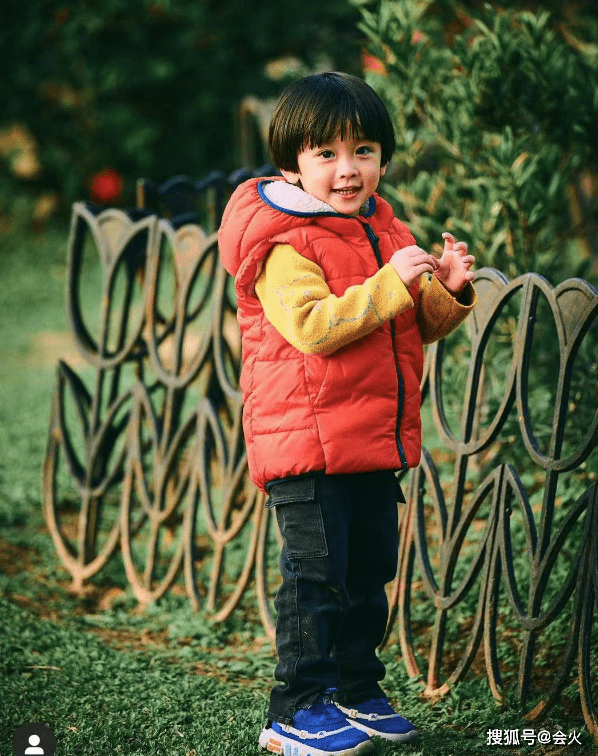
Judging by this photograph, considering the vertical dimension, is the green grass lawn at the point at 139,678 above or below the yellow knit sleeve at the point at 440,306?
below

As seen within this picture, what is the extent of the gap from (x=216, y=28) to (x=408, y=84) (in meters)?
5.41

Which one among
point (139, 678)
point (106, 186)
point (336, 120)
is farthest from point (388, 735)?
point (106, 186)

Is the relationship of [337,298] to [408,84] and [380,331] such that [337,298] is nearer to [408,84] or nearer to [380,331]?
[380,331]

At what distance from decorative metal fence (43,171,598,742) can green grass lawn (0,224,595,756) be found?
0.07 metres

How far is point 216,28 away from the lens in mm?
Answer: 8555

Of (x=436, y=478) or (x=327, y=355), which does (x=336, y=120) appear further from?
(x=436, y=478)

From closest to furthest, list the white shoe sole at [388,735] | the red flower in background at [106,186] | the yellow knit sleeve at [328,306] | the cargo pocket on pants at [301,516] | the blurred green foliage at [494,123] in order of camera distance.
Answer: the yellow knit sleeve at [328,306] → the cargo pocket on pants at [301,516] → the white shoe sole at [388,735] → the blurred green foliage at [494,123] → the red flower in background at [106,186]

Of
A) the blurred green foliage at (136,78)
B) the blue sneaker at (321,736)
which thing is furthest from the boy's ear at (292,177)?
the blurred green foliage at (136,78)

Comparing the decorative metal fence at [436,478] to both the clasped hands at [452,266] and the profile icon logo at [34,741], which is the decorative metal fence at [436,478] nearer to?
the clasped hands at [452,266]

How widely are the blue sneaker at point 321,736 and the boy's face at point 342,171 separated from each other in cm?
103

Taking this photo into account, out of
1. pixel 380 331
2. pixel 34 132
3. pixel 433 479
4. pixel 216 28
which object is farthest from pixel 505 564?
pixel 34 132

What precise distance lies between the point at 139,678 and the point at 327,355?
47.1 inches

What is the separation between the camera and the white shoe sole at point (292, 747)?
2258 mm

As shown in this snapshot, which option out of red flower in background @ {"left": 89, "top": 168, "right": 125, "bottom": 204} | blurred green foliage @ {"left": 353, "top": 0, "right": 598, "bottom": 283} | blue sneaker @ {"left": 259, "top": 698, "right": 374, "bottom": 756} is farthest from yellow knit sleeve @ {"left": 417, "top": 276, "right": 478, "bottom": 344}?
red flower in background @ {"left": 89, "top": 168, "right": 125, "bottom": 204}
